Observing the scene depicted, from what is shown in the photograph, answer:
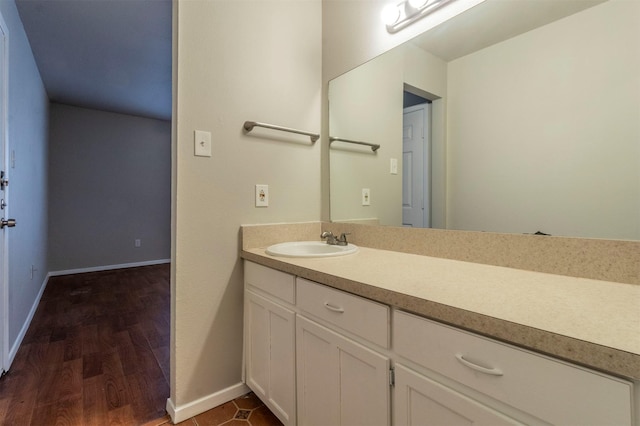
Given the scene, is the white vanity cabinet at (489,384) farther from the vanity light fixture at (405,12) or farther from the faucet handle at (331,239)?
the vanity light fixture at (405,12)

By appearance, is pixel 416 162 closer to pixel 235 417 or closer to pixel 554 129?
pixel 554 129

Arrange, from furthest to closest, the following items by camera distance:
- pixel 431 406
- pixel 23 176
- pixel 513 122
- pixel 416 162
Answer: pixel 23 176
pixel 416 162
pixel 513 122
pixel 431 406

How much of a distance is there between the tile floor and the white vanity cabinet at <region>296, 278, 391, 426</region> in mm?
332

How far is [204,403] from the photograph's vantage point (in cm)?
142

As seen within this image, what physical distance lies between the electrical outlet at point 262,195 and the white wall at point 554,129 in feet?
3.00

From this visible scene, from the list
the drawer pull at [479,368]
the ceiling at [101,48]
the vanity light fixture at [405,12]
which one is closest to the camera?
the drawer pull at [479,368]

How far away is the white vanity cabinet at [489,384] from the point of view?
1.66ft

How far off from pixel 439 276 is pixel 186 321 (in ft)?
3.67

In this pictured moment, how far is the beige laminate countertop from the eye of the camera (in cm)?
51

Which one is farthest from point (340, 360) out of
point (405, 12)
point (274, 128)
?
point (405, 12)

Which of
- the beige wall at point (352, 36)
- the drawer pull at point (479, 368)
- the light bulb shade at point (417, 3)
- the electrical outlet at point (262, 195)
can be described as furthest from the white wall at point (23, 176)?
the drawer pull at point (479, 368)

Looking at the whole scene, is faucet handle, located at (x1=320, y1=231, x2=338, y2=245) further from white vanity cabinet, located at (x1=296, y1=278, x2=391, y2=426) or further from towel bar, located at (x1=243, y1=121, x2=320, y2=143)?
towel bar, located at (x1=243, y1=121, x2=320, y2=143)

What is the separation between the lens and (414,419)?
2.50 ft

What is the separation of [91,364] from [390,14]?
2.59 metres
